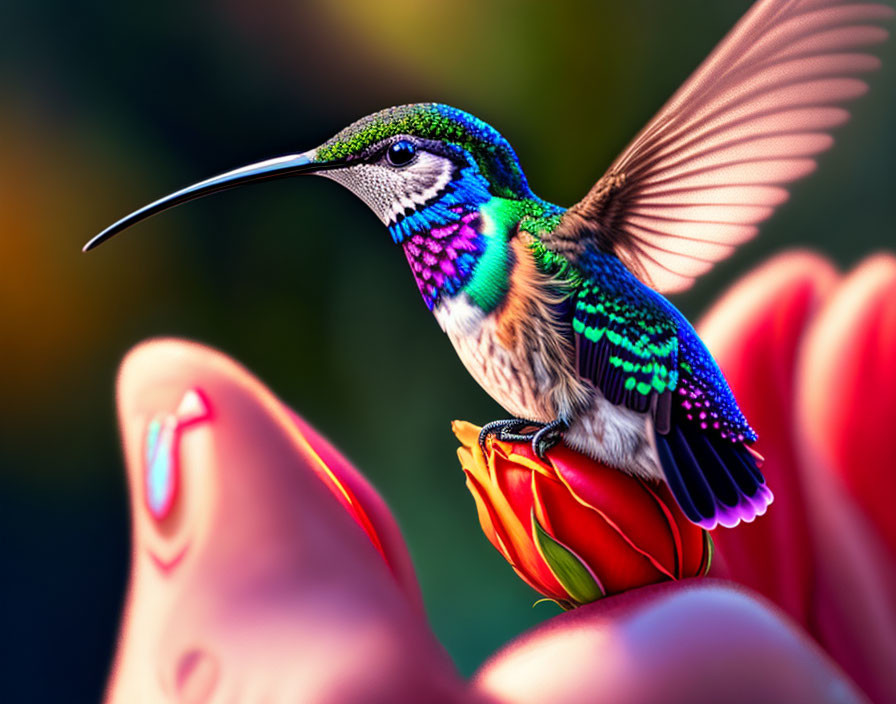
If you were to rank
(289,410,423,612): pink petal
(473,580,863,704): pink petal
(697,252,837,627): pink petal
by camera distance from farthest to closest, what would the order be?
(697,252,837,627): pink petal, (289,410,423,612): pink petal, (473,580,863,704): pink petal

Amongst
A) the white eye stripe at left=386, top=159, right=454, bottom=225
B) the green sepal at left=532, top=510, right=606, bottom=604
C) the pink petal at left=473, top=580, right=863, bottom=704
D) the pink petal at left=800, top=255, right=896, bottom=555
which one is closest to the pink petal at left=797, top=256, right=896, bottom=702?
the pink petal at left=800, top=255, right=896, bottom=555

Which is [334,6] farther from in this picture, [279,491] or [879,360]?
[879,360]

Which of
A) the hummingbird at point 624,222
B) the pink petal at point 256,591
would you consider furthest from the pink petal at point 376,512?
the hummingbird at point 624,222

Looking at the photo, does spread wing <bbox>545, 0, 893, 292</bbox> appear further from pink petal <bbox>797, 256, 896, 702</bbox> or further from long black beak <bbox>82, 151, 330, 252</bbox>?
pink petal <bbox>797, 256, 896, 702</bbox>

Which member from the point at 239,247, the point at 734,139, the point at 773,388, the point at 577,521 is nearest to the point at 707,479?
the point at 577,521

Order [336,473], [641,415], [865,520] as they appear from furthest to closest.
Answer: [865,520] → [336,473] → [641,415]

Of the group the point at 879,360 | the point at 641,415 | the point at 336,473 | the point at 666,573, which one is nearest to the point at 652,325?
the point at 641,415

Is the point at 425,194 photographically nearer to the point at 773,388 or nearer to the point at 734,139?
the point at 734,139
